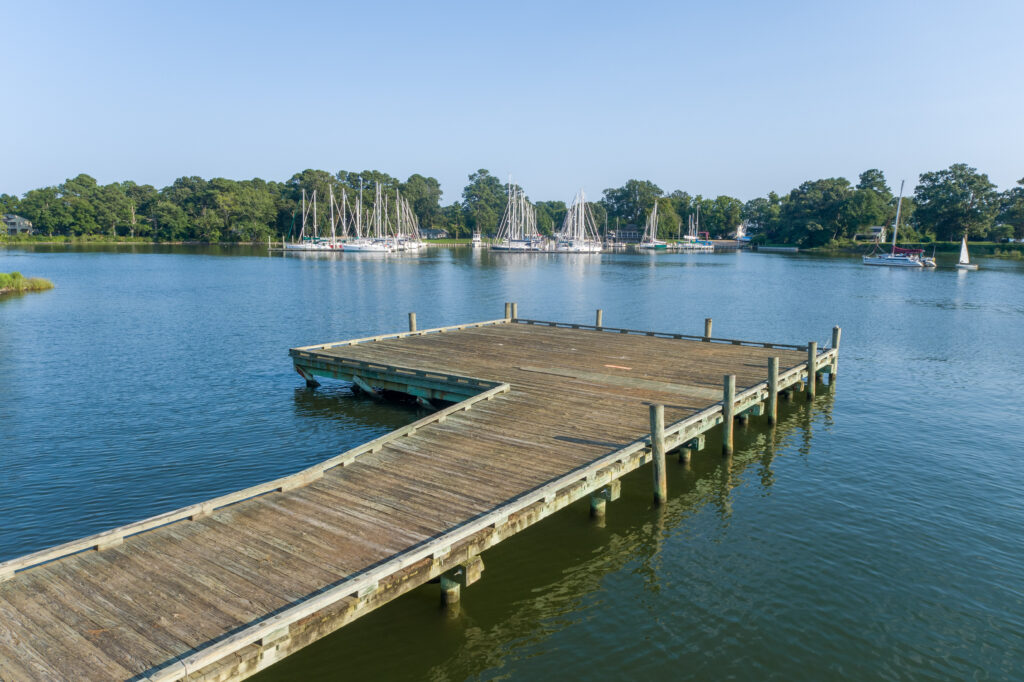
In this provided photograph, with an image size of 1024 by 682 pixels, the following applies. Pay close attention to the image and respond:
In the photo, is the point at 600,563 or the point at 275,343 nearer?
the point at 600,563

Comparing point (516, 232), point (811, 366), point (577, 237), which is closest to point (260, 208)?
point (516, 232)

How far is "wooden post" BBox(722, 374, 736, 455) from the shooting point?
18.7 meters

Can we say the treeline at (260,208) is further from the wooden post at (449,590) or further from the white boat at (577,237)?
the wooden post at (449,590)

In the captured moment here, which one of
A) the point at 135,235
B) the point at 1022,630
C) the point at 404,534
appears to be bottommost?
the point at 1022,630

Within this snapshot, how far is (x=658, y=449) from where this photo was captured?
Answer: 52.1ft

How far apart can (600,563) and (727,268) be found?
10713 centimetres

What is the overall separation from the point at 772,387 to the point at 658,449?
27.0 ft

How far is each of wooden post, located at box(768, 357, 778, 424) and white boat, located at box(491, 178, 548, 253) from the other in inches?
5408

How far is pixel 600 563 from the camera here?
14.0 meters

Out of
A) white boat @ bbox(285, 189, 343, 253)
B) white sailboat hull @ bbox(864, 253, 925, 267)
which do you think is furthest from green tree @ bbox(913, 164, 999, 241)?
white boat @ bbox(285, 189, 343, 253)

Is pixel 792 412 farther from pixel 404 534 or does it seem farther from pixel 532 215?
pixel 532 215

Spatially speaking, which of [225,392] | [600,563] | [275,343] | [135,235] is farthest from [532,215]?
[600,563]

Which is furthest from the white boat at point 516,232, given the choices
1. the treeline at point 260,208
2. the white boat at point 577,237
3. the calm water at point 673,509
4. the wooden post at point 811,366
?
the wooden post at point 811,366

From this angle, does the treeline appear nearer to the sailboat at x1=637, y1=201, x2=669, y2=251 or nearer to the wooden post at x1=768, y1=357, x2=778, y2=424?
the sailboat at x1=637, y1=201, x2=669, y2=251
